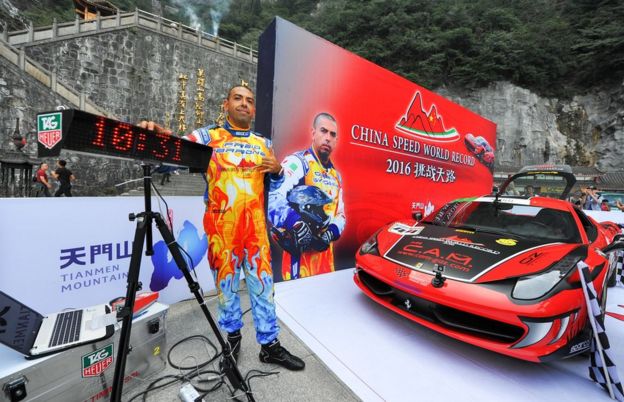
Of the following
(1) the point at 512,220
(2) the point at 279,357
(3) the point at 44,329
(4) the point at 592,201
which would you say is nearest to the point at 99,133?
(3) the point at 44,329

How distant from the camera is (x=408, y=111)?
14.7 ft

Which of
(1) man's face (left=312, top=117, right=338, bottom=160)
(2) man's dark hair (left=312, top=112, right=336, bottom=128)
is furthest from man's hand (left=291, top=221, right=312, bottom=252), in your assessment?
(2) man's dark hair (left=312, top=112, right=336, bottom=128)

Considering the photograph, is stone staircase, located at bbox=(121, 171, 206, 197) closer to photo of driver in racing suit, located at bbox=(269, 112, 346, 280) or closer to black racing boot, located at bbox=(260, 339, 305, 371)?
photo of driver in racing suit, located at bbox=(269, 112, 346, 280)

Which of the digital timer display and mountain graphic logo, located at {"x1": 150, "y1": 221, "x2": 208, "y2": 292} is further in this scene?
mountain graphic logo, located at {"x1": 150, "y1": 221, "x2": 208, "y2": 292}

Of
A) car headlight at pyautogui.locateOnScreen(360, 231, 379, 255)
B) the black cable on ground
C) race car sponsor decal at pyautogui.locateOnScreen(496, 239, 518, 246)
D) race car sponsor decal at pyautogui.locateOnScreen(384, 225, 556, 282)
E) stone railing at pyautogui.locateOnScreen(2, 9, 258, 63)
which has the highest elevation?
stone railing at pyautogui.locateOnScreen(2, 9, 258, 63)

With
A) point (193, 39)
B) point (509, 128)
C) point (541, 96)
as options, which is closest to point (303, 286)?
point (193, 39)

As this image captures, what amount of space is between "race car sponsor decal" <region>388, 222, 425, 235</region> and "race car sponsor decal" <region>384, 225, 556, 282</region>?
119mm

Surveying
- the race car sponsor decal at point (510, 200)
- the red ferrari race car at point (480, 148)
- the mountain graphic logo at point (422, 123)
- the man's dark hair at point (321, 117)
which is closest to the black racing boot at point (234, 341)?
the man's dark hair at point (321, 117)

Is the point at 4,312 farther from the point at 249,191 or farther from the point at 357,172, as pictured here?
the point at 357,172

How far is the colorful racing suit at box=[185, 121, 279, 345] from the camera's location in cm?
167

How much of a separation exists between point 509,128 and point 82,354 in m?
24.6

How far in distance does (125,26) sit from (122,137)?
17.4 meters

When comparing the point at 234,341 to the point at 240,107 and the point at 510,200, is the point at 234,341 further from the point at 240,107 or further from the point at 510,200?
the point at 510,200

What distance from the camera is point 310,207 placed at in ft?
10.9
